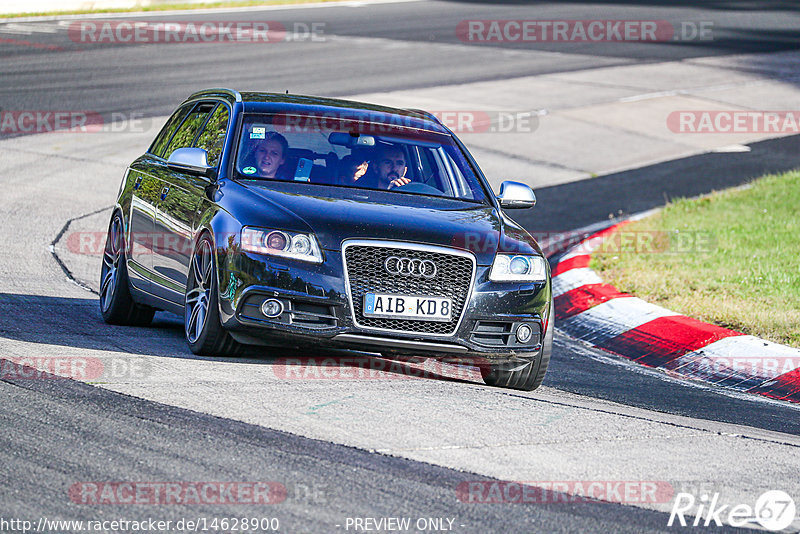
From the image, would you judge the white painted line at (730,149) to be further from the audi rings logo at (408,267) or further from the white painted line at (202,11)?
the white painted line at (202,11)

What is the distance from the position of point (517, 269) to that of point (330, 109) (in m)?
2.02

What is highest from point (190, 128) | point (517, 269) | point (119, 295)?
point (190, 128)

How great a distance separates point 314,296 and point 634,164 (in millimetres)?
12176

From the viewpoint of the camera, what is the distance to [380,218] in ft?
24.8

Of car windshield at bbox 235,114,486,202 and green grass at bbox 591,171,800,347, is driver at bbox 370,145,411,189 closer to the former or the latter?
car windshield at bbox 235,114,486,202

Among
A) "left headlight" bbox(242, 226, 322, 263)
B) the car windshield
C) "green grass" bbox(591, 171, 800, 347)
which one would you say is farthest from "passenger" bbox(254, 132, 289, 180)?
"green grass" bbox(591, 171, 800, 347)

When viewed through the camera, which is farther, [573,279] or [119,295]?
[573,279]

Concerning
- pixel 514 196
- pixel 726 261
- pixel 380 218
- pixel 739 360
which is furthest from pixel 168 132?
pixel 726 261

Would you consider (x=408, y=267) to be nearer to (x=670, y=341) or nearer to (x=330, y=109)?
(x=330, y=109)

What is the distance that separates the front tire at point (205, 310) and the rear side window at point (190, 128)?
1.65m

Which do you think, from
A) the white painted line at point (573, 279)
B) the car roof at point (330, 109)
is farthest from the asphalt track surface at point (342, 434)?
the car roof at point (330, 109)

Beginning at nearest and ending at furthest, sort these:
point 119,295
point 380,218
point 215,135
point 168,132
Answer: point 380,218 → point 215,135 → point 119,295 → point 168,132

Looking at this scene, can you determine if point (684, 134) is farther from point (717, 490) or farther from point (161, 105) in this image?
point (717, 490)

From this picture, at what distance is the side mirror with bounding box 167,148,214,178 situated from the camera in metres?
8.20
